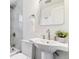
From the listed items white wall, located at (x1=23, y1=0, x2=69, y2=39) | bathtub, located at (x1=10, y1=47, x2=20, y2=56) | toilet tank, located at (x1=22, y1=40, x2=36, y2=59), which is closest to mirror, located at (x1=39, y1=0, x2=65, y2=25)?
white wall, located at (x1=23, y1=0, x2=69, y2=39)

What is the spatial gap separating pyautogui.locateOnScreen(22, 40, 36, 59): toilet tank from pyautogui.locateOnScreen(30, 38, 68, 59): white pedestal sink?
0.29 ft

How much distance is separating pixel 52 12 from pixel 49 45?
2.07ft

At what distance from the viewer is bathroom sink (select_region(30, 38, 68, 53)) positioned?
165 centimetres

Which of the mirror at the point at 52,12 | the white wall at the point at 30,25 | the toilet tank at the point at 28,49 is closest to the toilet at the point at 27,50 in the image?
the toilet tank at the point at 28,49

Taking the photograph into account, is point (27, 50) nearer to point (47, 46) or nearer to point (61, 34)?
point (47, 46)

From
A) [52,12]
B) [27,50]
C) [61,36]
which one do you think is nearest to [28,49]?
[27,50]

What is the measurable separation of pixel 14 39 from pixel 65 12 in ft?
3.30

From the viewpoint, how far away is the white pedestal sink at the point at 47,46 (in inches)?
65.4

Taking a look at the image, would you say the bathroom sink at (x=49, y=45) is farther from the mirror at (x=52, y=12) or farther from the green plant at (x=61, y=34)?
the mirror at (x=52, y=12)

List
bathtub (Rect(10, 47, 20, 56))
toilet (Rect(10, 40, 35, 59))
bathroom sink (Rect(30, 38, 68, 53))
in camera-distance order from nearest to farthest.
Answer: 1. bathtub (Rect(10, 47, 20, 56))
2. bathroom sink (Rect(30, 38, 68, 53))
3. toilet (Rect(10, 40, 35, 59))

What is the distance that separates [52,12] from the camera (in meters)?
1.94

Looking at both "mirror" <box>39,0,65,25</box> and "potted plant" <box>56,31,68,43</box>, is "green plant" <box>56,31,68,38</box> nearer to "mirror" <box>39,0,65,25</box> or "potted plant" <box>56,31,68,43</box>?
"potted plant" <box>56,31,68,43</box>
